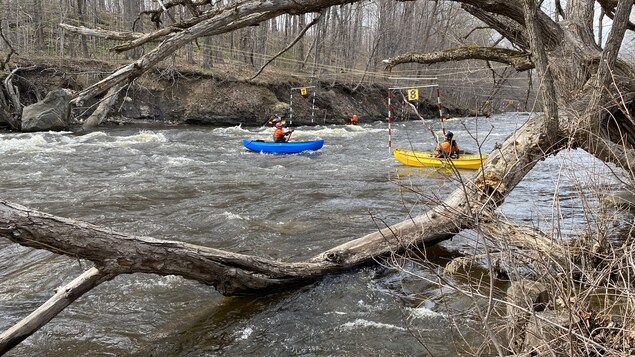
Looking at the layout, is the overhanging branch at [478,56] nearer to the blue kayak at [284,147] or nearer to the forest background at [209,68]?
the blue kayak at [284,147]

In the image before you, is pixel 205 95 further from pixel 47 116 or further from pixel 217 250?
pixel 217 250

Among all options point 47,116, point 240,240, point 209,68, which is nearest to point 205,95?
point 209,68

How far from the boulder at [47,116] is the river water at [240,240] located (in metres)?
3.49

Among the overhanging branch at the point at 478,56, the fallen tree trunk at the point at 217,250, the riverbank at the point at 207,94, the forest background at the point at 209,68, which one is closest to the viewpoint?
the fallen tree trunk at the point at 217,250

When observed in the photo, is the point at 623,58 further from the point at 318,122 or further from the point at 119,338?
the point at 318,122

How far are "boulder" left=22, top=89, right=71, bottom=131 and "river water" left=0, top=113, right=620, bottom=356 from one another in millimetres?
3493

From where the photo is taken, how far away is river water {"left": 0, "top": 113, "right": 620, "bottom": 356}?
166 inches

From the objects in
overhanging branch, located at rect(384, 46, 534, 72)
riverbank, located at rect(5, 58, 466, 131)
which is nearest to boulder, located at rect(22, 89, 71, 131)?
riverbank, located at rect(5, 58, 466, 131)

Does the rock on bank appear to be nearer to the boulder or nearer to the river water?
the boulder

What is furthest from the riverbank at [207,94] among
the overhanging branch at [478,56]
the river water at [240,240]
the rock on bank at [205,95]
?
the overhanging branch at [478,56]

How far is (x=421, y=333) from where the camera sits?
4371 mm

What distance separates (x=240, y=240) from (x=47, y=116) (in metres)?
15.5

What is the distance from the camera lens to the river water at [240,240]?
4.22m

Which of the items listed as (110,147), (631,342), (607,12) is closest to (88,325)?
(631,342)
